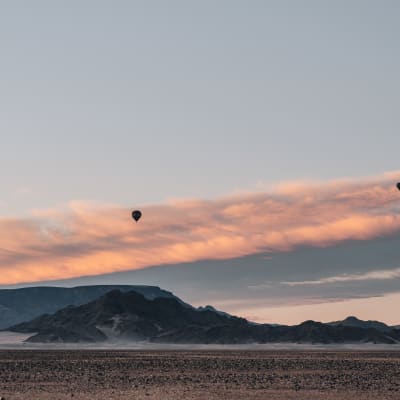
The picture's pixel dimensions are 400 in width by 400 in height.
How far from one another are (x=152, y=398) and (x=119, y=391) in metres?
6.94

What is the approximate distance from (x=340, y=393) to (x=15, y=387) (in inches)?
935

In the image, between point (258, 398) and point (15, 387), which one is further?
point (15, 387)

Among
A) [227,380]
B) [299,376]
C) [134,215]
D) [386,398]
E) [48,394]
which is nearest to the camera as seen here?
[386,398]

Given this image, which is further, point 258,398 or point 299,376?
point 299,376

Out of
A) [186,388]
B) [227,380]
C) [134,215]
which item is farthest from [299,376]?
[134,215]

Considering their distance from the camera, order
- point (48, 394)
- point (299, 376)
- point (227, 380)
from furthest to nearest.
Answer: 1. point (299, 376)
2. point (227, 380)
3. point (48, 394)

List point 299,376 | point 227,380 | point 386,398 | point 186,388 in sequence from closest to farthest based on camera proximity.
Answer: point 386,398
point 186,388
point 227,380
point 299,376

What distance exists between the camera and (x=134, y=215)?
177 meters

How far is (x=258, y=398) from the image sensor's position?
187ft

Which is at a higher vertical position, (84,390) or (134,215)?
(134,215)

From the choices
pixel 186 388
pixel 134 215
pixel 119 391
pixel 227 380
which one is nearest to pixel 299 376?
pixel 227 380

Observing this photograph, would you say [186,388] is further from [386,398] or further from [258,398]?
[386,398]

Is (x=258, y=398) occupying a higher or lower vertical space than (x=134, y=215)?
lower

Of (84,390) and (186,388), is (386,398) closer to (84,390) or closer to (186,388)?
(186,388)
